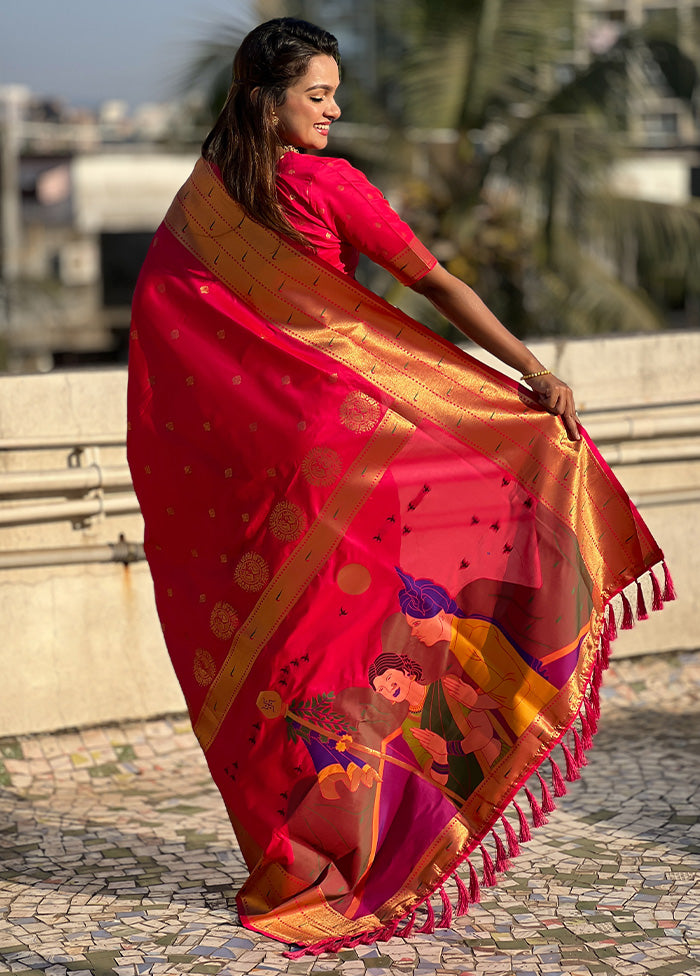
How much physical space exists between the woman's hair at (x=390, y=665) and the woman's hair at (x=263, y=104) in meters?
0.96

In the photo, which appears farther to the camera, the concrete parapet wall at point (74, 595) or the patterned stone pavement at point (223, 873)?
the concrete parapet wall at point (74, 595)

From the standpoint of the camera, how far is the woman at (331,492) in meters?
3.09

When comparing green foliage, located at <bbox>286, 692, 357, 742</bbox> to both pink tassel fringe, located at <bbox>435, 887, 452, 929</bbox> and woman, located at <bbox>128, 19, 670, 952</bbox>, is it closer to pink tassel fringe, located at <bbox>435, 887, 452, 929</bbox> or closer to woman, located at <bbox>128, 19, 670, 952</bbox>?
woman, located at <bbox>128, 19, 670, 952</bbox>

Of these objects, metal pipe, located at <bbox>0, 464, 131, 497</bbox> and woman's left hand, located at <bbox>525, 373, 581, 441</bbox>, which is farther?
metal pipe, located at <bbox>0, 464, 131, 497</bbox>

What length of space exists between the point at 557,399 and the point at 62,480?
1.94 metres

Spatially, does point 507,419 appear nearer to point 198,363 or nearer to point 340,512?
point 340,512

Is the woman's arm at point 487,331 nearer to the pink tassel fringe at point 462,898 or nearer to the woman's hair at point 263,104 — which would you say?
the woman's hair at point 263,104

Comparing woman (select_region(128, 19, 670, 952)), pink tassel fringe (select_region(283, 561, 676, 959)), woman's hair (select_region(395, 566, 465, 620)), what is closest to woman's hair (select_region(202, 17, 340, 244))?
woman (select_region(128, 19, 670, 952))

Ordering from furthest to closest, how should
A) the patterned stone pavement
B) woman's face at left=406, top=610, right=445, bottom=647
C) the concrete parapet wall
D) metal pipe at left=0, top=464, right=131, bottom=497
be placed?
1. the concrete parapet wall
2. metal pipe at left=0, top=464, right=131, bottom=497
3. woman's face at left=406, top=610, right=445, bottom=647
4. the patterned stone pavement

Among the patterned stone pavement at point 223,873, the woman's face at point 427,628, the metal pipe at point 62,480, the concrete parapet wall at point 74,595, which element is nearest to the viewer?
the patterned stone pavement at point 223,873

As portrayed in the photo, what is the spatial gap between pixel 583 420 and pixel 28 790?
7.80ft

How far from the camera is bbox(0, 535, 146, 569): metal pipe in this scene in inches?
177

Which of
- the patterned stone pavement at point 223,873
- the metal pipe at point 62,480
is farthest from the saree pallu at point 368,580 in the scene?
the metal pipe at point 62,480

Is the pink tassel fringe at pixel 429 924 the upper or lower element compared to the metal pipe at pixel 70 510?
lower
